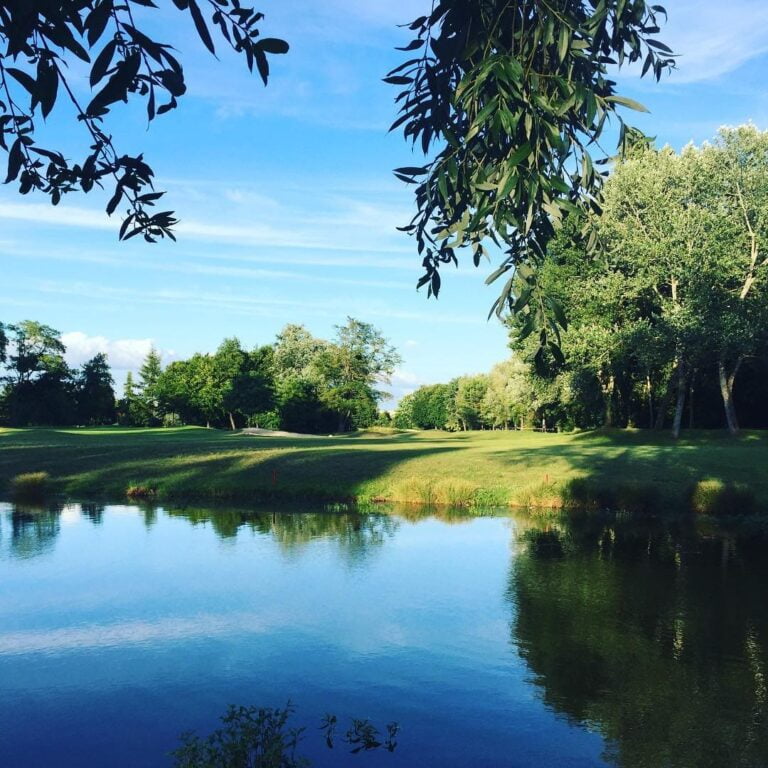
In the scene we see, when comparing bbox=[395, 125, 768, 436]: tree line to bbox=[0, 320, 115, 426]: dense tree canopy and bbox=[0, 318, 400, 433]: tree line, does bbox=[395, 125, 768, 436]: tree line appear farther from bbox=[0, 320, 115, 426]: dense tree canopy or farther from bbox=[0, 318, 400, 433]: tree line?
bbox=[0, 320, 115, 426]: dense tree canopy

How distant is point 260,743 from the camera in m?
6.73

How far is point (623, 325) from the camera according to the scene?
4559 cm

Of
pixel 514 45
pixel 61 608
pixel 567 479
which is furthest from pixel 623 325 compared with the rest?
pixel 514 45

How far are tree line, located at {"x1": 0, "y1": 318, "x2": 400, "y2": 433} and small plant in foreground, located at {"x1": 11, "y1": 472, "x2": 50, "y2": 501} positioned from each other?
45.4 meters

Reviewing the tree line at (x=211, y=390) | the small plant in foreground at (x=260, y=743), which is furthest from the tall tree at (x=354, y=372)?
the small plant in foreground at (x=260, y=743)

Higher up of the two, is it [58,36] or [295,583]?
[58,36]

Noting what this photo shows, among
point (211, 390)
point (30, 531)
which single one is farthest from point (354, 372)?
point (30, 531)

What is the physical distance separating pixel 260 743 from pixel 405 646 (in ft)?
13.0

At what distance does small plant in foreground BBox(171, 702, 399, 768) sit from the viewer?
6.39m

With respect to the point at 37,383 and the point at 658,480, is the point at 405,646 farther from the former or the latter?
the point at 37,383

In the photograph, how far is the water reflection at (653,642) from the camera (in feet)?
25.1

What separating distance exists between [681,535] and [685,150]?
3024cm

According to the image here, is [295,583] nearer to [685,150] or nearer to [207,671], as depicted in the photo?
[207,671]

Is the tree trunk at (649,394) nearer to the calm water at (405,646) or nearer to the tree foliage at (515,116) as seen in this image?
the calm water at (405,646)
